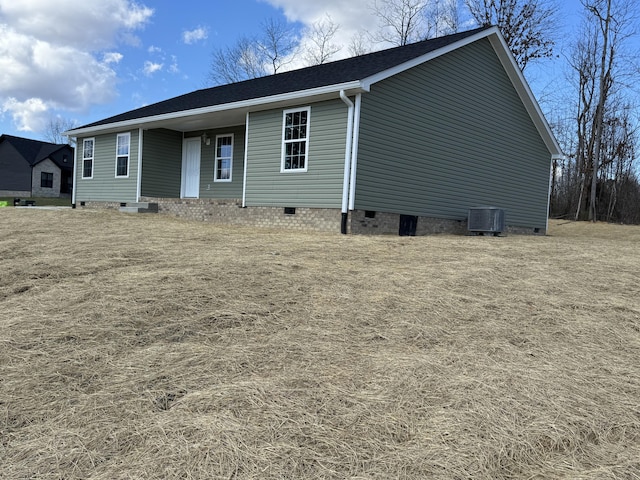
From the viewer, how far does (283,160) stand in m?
12.2

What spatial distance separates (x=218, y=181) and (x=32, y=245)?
8.77 meters

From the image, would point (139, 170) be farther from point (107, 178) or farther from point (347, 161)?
point (347, 161)

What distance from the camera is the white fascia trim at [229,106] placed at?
10492 millimetres

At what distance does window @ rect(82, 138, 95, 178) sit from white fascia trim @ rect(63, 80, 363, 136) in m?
0.51

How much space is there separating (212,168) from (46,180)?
104ft

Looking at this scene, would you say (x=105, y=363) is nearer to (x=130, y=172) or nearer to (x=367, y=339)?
(x=367, y=339)

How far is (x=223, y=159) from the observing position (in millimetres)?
15758

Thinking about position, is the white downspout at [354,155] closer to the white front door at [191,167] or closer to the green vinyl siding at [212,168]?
the green vinyl siding at [212,168]

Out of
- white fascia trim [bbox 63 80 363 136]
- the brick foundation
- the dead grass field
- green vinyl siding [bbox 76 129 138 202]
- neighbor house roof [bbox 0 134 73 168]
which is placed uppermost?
neighbor house roof [bbox 0 134 73 168]

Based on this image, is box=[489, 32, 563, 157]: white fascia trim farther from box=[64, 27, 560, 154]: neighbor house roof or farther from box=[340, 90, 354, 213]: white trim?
box=[340, 90, 354, 213]: white trim

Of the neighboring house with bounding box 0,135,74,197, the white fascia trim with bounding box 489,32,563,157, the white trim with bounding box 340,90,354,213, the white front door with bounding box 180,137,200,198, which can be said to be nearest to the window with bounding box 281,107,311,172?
the white trim with bounding box 340,90,354,213

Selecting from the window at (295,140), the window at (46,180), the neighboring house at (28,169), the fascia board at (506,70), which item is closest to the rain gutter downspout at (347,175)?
the fascia board at (506,70)

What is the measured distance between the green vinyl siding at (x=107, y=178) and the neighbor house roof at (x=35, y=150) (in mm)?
25279

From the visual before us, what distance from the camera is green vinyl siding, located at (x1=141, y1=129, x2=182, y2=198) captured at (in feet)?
53.9
